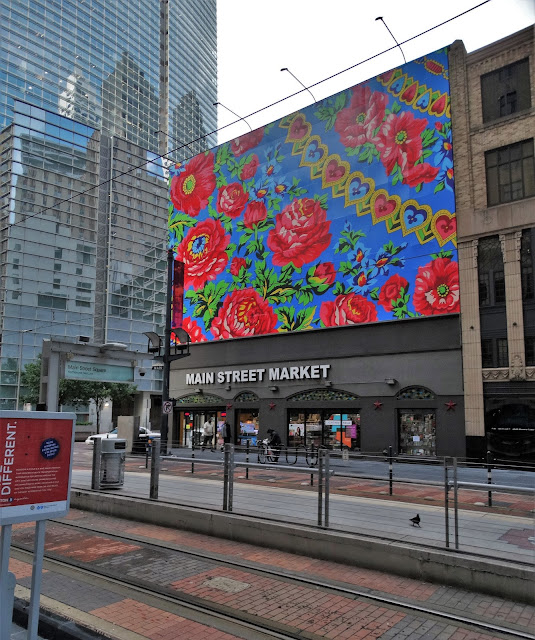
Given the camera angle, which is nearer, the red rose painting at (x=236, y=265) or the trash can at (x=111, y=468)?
the trash can at (x=111, y=468)

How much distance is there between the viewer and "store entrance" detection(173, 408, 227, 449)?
1300 inches

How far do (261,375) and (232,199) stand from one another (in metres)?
11.1

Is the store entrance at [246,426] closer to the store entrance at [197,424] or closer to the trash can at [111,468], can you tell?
the store entrance at [197,424]

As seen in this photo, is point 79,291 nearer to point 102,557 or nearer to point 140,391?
point 140,391

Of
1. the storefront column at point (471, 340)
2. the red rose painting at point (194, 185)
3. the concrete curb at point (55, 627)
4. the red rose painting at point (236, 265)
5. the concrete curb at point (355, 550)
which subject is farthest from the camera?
the red rose painting at point (194, 185)

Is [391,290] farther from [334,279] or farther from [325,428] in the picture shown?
[325,428]

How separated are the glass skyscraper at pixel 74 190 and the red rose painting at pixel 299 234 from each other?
20.5 metres

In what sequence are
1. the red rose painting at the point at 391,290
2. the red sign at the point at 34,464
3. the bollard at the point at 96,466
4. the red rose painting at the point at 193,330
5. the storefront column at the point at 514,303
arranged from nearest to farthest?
the red sign at the point at 34,464
the bollard at the point at 96,466
the storefront column at the point at 514,303
the red rose painting at the point at 391,290
the red rose painting at the point at 193,330

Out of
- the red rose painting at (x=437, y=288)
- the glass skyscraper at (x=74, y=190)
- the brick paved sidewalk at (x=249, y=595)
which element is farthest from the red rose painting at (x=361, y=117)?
the brick paved sidewalk at (x=249, y=595)

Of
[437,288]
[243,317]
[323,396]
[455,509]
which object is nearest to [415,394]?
[437,288]

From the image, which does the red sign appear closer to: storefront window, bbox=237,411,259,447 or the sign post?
the sign post

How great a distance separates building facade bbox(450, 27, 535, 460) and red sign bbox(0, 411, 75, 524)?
20.4 m

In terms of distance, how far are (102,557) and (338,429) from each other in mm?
20371

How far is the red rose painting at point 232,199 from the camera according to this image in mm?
33156
